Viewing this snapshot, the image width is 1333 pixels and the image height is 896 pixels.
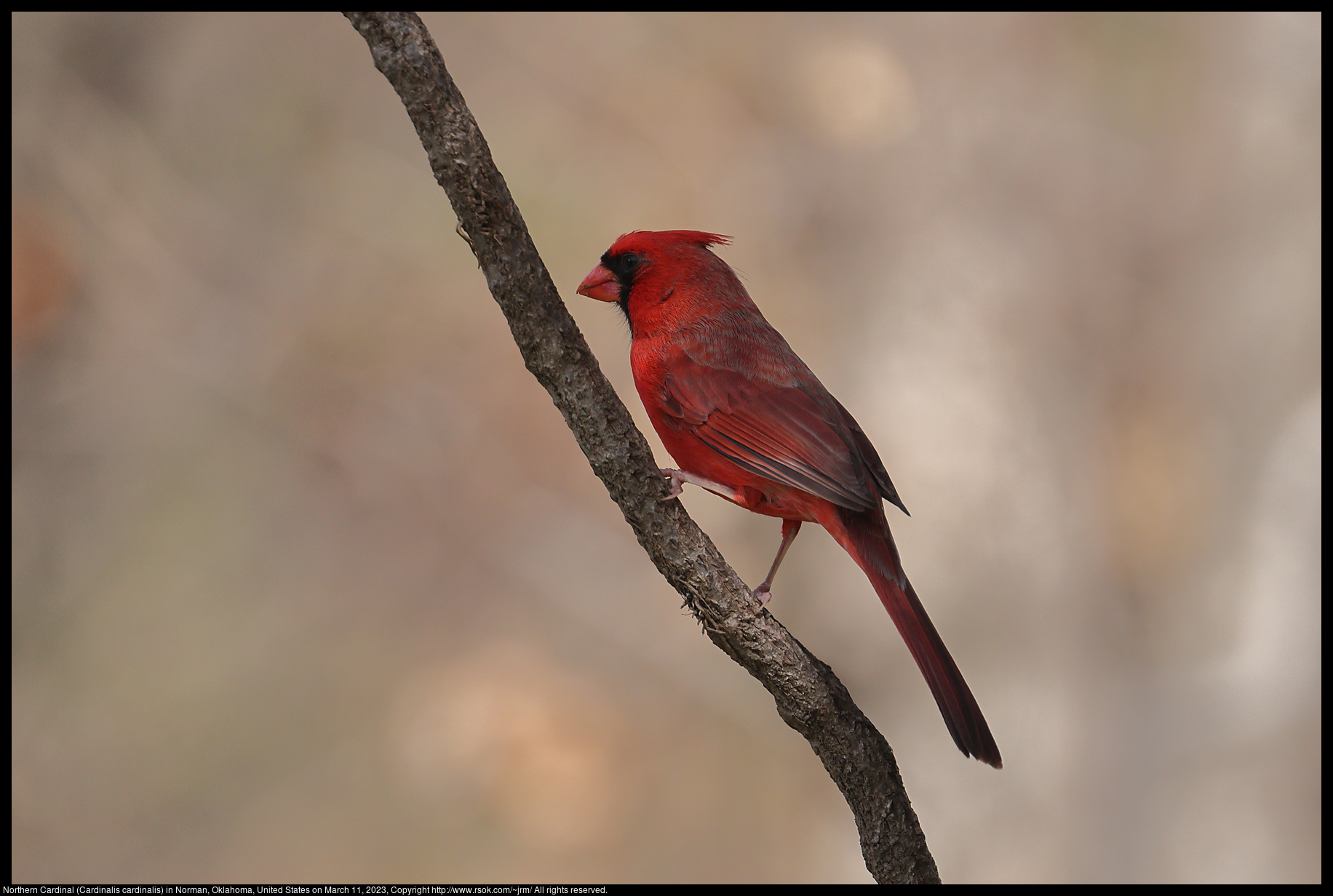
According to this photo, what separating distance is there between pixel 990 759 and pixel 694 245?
1479 millimetres

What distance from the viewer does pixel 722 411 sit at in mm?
2195

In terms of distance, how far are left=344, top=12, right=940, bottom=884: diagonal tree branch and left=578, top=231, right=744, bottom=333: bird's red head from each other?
29.3 inches

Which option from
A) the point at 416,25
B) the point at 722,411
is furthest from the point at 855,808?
the point at 416,25

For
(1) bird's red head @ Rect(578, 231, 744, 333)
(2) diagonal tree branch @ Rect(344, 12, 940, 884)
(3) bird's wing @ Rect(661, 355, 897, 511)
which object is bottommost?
(2) diagonal tree branch @ Rect(344, 12, 940, 884)

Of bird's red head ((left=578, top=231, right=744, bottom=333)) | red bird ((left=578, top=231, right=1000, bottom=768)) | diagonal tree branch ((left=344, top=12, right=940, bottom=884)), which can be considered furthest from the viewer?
bird's red head ((left=578, top=231, right=744, bottom=333))

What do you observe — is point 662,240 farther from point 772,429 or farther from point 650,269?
point 772,429

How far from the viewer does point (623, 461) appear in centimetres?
180

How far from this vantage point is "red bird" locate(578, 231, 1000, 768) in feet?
6.82

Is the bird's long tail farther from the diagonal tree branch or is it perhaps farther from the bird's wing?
the diagonal tree branch

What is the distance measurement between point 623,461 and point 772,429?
50cm

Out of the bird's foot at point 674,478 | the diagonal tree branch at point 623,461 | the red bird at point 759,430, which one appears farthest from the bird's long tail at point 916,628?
the bird's foot at point 674,478

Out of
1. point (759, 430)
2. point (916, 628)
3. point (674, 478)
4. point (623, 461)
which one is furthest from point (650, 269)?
point (916, 628)

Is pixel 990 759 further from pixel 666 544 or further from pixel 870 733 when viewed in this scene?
pixel 666 544

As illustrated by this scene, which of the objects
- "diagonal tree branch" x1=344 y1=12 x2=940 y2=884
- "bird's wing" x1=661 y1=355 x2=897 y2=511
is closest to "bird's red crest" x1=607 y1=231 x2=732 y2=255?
"bird's wing" x1=661 y1=355 x2=897 y2=511
